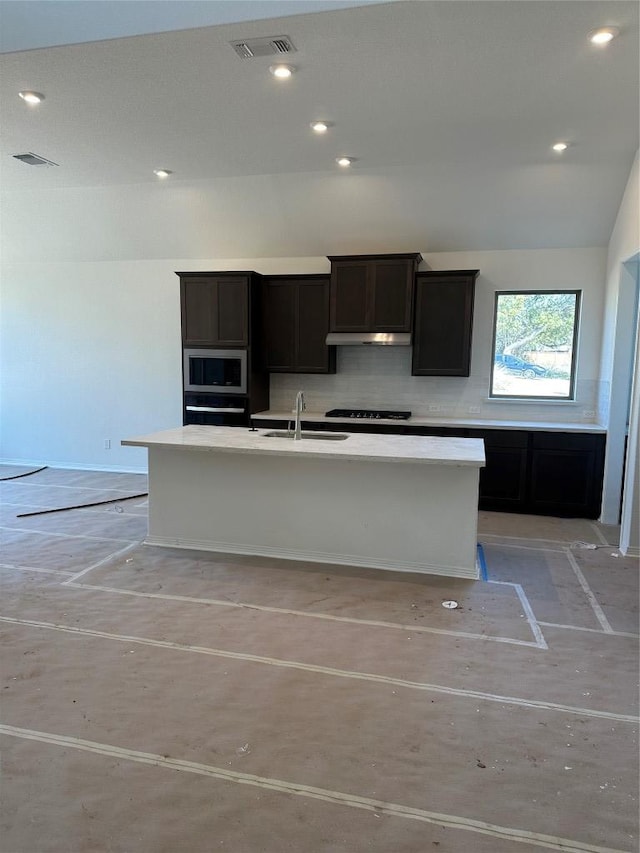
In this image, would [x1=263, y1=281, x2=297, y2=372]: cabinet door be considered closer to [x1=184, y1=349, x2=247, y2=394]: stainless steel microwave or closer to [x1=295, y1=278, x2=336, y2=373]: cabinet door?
[x1=295, y1=278, x2=336, y2=373]: cabinet door

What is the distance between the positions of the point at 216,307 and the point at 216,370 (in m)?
0.70

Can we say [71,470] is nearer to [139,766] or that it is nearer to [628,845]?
[139,766]

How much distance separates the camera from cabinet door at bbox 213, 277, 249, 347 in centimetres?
598

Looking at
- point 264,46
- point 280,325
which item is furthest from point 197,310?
point 264,46

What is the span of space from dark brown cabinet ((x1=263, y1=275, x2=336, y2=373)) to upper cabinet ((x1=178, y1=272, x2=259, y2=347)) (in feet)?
0.92

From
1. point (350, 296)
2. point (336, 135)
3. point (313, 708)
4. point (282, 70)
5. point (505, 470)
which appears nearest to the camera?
point (313, 708)

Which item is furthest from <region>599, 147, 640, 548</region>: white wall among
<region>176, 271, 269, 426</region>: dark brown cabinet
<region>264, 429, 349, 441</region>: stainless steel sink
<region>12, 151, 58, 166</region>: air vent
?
<region>12, 151, 58, 166</region>: air vent

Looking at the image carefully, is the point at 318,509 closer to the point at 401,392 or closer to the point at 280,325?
the point at 401,392

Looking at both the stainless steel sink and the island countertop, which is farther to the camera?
the stainless steel sink

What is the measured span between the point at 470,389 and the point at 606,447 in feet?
4.91

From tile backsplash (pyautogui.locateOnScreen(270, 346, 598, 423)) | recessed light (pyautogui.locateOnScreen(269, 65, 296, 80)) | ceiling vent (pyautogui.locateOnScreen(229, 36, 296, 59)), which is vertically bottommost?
tile backsplash (pyautogui.locateOnScreen(270, 346, 598, 423))

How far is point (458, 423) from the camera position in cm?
551

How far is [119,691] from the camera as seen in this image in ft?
8.06

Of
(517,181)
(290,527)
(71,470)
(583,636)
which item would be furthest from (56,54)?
(71,470)
